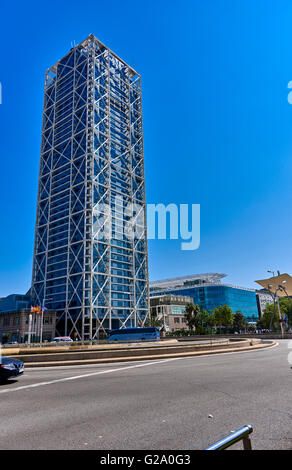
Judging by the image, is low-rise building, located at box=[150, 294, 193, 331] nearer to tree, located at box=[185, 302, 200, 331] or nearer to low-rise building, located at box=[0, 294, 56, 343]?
tree, located at box=[185, 302, 200, 331]

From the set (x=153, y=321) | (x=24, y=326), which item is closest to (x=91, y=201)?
(x=24, y=326)

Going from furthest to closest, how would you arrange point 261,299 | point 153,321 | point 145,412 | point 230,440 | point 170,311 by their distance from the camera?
point 261,299
point 170,311
point 153,321
point 145,412
point 230,440

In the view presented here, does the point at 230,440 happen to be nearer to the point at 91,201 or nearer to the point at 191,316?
the point at 191,316

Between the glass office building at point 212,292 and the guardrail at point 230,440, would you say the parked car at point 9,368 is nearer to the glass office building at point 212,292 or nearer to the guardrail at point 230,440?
the guardrail at point 230,440

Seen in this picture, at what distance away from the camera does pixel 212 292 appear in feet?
409

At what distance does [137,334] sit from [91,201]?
46366 mm

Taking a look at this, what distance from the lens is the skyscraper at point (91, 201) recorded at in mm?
86250

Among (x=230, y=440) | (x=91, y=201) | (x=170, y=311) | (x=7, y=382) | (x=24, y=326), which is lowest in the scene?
(x=24, y=326)

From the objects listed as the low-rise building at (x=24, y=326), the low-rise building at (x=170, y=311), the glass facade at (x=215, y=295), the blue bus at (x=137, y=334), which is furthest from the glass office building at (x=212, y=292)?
the blue bus at (x=137, y=334)

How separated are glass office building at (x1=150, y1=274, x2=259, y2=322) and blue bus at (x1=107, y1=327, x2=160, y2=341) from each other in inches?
2734

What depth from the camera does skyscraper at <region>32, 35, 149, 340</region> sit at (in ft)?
283

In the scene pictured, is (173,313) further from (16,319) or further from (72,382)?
(72,382)

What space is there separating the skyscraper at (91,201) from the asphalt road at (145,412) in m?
73.6

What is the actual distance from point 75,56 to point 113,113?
24.2 meters
